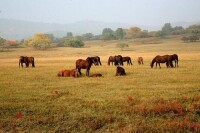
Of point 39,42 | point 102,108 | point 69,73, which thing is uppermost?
point 39,42

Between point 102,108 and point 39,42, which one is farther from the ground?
point 39,42

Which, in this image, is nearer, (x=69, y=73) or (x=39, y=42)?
(x=69, y=73)

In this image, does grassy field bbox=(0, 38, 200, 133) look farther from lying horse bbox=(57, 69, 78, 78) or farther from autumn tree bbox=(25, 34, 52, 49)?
autumn tree bbox=(25, 34, 52, 49)

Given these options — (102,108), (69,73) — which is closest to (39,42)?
(69,73)

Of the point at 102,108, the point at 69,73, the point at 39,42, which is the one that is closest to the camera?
the point at 102,108

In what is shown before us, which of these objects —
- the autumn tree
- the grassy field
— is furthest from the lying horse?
the autumn tree

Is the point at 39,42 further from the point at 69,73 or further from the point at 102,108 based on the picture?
the point at 102,108

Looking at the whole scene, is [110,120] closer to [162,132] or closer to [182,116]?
[162,132]

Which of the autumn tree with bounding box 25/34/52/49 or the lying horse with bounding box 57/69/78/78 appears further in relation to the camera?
the autumn tree with bounding box 25/34/52/49

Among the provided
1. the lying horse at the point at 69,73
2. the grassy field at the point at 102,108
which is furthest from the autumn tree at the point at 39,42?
the grassy field at the point at 102,108

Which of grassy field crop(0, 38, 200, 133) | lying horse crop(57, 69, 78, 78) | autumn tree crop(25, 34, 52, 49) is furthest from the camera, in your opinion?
autumn tree crop(25, 34, 52, 49)

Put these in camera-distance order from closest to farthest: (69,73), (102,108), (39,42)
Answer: (102,108)
(69,73)
(39,42)

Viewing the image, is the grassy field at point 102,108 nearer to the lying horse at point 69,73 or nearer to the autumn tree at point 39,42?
the lying horse at point 69,73

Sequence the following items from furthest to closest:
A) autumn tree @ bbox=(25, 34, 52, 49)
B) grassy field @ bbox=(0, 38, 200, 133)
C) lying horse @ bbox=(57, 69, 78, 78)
Answer: autumn tree @ bbox=(25, 34, 52, 49), lying horse @ bbox=(57, 69, 78, 78), grassy field @ bbox=(0, 38, 200, 133)
